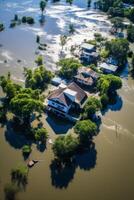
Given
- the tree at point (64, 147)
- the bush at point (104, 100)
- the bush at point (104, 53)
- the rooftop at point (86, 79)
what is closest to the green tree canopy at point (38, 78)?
the rooftop at point (86, 79)

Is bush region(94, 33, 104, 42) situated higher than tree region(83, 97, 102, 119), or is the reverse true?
bush region(94, 33, 104, 42)

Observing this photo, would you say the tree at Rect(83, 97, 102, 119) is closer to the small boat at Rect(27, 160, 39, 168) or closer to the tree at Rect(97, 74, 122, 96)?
the tree at Rect(97, 74, 122, 96)

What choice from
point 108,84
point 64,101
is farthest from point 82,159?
point 108,84

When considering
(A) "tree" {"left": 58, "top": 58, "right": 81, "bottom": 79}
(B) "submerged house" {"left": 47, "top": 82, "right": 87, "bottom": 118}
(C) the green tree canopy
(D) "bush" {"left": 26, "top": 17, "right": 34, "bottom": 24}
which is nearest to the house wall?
(B) "submerged house" {"left": 47, "top": 82, "right": 87, "bottom": 118}

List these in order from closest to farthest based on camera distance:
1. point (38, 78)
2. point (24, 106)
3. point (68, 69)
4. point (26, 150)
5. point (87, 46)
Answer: point (26, 150)
point (24, 106)
point (38, 78)
point (68, 69)
point (87, 46)

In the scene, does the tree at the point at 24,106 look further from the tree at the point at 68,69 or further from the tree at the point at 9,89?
the tree at the point at 68,69

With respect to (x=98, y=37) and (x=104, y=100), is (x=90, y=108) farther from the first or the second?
(x=98, y=37)

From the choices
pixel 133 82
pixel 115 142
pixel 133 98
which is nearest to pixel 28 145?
pixel 115 142
